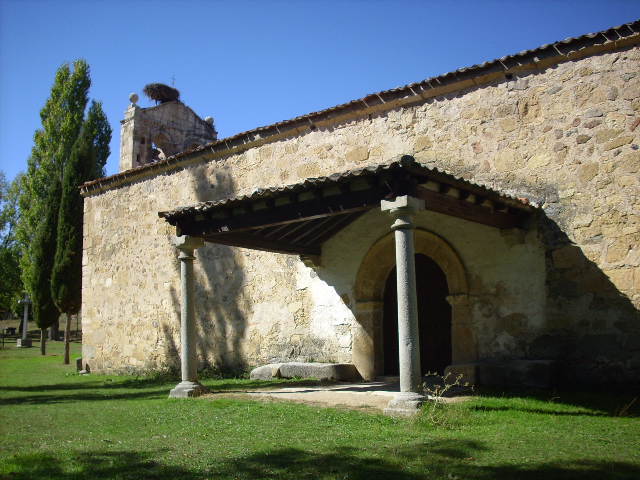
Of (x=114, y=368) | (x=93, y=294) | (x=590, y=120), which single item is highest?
(x=590, y=120)

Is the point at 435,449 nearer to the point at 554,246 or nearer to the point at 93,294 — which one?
the point at 554,246

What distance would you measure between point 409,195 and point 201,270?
6312 mm

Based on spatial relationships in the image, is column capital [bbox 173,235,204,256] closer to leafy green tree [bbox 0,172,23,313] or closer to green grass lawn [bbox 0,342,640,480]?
green grass lawn [bbox 0,342,640,480]

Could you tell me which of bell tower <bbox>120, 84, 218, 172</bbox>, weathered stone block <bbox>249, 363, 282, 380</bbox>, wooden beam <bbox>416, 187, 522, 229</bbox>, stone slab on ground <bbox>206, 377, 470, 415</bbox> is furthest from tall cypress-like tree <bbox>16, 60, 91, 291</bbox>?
wooden beam <bbox>416, 187, 522, 229</bbox>

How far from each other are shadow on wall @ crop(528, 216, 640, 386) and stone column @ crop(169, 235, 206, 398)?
4471 millimetres

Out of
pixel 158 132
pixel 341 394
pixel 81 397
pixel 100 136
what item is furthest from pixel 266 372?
pixel 100 136

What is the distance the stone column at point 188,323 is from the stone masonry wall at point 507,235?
2.05 metres

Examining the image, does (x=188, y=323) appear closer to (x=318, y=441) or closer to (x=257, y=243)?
(x=257, y=243)

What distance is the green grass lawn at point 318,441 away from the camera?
Result: 12.6 feet

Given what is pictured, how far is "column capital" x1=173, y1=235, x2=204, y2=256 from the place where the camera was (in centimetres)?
808

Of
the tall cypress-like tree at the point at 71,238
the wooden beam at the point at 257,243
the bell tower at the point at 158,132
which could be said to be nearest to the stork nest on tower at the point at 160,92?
the bell tower at the point at 158,132

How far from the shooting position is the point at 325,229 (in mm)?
9125

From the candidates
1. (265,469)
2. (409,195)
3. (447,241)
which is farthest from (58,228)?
(265,469)

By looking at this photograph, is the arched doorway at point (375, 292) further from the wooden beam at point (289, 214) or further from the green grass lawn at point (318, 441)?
the green grass lawn at point (318, 441)
